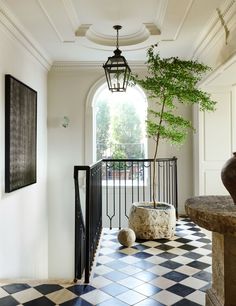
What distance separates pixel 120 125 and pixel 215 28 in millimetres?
2639

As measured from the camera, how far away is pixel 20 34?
12.8 ft

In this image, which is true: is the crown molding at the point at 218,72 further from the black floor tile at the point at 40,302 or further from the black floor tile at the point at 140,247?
the black floor tile at the point at 40,302

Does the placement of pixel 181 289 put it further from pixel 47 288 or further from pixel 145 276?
pixel 47 288

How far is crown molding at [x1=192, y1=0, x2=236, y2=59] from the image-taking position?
3.24 m

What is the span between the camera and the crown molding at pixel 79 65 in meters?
5.50

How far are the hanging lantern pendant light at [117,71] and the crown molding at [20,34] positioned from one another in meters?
1.15

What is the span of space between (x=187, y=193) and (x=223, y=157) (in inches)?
37.4

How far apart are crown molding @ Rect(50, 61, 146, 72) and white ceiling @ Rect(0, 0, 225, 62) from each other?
361 mm

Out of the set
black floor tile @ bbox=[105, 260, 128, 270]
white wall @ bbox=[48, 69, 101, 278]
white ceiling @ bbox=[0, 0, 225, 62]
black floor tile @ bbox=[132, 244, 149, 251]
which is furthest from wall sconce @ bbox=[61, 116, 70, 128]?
black floor tile @ bbox=[105, 260, 128, 270]

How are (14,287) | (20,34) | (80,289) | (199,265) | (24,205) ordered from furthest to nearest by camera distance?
(24,205) → (20,34) → (199,265) → (14,287) → (80,289)

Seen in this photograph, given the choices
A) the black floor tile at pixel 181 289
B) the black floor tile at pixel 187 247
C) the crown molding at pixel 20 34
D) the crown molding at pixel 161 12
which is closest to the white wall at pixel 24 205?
the crown molding at pixel 20 34

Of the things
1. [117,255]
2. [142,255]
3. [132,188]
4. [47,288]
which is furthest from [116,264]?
[132,188]

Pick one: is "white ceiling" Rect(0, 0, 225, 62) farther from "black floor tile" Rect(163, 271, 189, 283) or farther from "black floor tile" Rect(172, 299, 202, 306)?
"black floor tile" Rect(172, 299, 202, 306)

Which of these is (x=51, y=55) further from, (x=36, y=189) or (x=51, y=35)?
(x=36, y=189)
